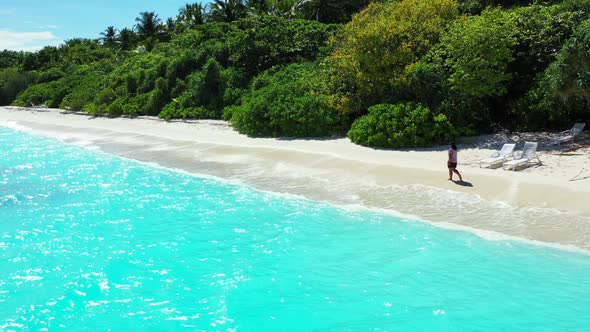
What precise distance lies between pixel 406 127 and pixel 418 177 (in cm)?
379

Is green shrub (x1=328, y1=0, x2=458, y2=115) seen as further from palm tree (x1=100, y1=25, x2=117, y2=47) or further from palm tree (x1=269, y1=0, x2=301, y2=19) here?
palm tree (x1=100, y1=25, x2=117, y2=47)

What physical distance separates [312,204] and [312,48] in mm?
20307

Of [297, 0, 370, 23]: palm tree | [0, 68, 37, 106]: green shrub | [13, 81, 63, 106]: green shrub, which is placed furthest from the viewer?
[0, 68, 37, 106]: green shrub

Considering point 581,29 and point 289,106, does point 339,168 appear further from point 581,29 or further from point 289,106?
point 581,29

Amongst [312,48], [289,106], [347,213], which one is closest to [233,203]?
[347,213]

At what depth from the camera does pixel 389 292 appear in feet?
29.5

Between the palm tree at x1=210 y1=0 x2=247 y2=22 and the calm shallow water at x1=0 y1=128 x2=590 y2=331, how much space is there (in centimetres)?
3753

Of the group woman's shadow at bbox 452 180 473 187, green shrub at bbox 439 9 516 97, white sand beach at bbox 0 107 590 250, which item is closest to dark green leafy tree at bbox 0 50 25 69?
white sand beach at bbox 0 107 590 250

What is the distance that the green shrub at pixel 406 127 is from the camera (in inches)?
733

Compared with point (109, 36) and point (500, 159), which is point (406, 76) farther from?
point (109, 36)

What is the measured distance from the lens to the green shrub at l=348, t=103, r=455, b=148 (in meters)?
18.6

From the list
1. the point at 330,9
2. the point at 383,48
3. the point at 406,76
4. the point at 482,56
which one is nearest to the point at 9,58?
the point at 330,9

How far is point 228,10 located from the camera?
49.6 metres

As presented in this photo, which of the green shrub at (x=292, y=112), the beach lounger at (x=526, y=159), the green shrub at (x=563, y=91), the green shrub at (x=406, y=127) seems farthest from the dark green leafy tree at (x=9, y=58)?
the beach lounger at (x=526, y=159)
